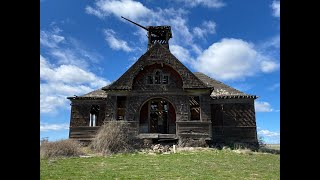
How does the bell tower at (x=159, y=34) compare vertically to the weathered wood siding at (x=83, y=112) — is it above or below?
above

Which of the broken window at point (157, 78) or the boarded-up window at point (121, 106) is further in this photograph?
the boarded-up window at point (121, 106)

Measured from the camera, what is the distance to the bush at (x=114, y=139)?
82.8 ft

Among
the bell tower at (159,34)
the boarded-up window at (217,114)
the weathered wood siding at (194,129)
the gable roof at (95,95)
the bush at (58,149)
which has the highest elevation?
the bell tower at (159,34)

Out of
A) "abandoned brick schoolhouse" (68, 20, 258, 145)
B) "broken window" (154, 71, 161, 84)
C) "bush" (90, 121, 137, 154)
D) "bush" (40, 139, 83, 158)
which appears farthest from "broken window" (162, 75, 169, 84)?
"bush" (40, 139, 83, 158)

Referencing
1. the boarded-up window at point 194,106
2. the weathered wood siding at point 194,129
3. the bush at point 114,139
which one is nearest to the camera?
the bush at point 114,139

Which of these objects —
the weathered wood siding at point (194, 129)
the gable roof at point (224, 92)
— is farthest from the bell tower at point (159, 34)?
the weathered wood siding at point (194, 129)

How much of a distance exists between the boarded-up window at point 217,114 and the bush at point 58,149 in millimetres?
12946

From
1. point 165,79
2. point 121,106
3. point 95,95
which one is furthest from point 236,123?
point 95,95

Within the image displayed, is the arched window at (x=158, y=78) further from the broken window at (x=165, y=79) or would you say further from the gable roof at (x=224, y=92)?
the gable roof at (x=224, y=92)

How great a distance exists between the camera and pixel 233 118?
29672mm
